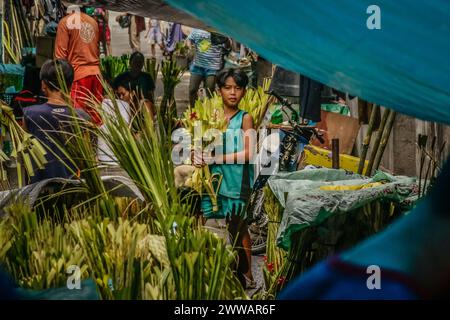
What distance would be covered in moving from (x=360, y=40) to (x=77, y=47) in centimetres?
514

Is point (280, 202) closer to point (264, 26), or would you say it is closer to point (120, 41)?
point (264, 26)

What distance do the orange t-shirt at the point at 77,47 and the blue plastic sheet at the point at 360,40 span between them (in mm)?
4607

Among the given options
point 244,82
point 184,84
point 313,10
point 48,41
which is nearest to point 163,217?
point 313,10

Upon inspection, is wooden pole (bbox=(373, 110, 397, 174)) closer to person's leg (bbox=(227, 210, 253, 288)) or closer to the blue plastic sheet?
person's leg (bbox=(227, 210, 253, 288))

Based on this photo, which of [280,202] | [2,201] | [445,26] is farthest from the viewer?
[280,202]

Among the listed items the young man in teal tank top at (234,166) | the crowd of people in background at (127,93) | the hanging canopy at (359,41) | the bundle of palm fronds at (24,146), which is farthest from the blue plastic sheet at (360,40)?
the young man in teal tank top at (234,166)

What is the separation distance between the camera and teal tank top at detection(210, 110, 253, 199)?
6.71m

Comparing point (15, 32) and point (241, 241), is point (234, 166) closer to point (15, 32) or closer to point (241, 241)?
point (241, 241)

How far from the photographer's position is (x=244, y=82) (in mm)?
7074

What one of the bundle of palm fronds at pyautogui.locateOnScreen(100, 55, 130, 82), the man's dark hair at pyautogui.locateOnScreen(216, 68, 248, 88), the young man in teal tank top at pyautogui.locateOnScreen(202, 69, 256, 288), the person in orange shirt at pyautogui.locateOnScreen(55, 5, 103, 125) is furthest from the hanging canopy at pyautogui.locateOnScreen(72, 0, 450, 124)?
the bundle of palm fronds at pyautogui.locateOnScreen(100, 55, 130, 82)

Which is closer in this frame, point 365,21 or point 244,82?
point 365,21

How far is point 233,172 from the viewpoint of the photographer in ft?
22.1

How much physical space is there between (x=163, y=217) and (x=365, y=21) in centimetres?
132
